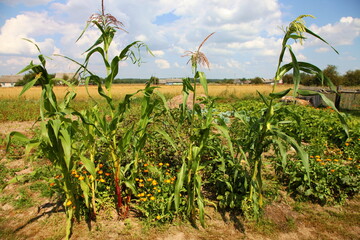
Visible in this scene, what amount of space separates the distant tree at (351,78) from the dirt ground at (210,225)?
141 ft

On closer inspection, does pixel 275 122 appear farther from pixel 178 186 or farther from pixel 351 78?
pixel 351 78

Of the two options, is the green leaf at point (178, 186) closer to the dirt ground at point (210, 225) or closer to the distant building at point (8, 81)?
the dirt ground at point (210, 225)

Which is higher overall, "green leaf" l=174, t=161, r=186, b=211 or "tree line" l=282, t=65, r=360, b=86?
"tree line" l=282, t=65, r=360, b=86

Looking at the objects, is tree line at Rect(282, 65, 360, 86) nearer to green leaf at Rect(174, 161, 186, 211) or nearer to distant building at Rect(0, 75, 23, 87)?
green leaf at Rect(174, 161, 186, 211)

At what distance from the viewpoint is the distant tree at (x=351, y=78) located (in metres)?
36.7

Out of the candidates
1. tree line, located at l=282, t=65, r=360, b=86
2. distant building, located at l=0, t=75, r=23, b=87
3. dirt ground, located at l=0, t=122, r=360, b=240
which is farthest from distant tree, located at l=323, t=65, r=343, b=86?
distant building, located at l=0, t=75, r=23, b=87

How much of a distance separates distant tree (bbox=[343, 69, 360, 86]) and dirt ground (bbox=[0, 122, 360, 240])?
43.0m

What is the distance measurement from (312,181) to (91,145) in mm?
2840

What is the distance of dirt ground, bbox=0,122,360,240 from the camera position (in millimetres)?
2400

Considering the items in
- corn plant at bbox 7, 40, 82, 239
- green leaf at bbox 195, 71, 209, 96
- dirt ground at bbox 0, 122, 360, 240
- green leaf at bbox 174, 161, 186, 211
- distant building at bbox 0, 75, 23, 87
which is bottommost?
dirt ground at bbox 0, 122, 360, 240

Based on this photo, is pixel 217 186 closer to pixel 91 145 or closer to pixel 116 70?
pixel 91 145

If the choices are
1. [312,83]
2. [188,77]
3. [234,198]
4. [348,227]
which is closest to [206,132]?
[188,77]

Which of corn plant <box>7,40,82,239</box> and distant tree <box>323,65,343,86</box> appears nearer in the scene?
corn plant <box>7,40,82,239</box>

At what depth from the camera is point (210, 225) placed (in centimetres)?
258
